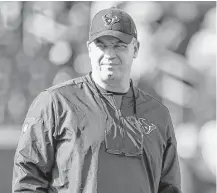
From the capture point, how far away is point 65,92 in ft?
10.3

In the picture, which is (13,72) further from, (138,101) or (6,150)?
(138,101)

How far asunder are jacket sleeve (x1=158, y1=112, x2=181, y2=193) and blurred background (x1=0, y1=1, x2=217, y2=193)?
147 inches

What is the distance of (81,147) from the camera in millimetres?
2986

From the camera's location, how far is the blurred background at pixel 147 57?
7191mm


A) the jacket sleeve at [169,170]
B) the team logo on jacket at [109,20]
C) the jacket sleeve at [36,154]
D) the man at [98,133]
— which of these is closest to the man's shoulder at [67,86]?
the man at [98,133]

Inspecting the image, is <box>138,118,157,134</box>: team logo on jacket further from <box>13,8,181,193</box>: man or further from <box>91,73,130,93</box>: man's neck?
<box>91,73,130,93</box>: man's neck

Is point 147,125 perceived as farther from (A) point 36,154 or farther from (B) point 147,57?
(B) point 147,57

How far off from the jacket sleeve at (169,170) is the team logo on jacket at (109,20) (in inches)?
24.3

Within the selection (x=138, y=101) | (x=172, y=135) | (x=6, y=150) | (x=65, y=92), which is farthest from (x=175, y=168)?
(x=6, y=150)

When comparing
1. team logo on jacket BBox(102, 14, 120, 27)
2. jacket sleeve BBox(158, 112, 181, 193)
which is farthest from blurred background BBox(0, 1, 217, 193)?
team logo on jacket BBox(102, 14, 120, 27)

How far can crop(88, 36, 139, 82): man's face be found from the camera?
10.3ft

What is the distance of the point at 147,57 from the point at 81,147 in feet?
14.8

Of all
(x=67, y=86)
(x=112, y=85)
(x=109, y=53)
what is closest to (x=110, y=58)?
(x=109, y=53)

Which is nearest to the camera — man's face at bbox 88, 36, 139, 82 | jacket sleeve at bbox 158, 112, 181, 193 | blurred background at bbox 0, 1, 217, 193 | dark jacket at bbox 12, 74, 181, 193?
dark jacket at bbox 12, 74, 181, 193
